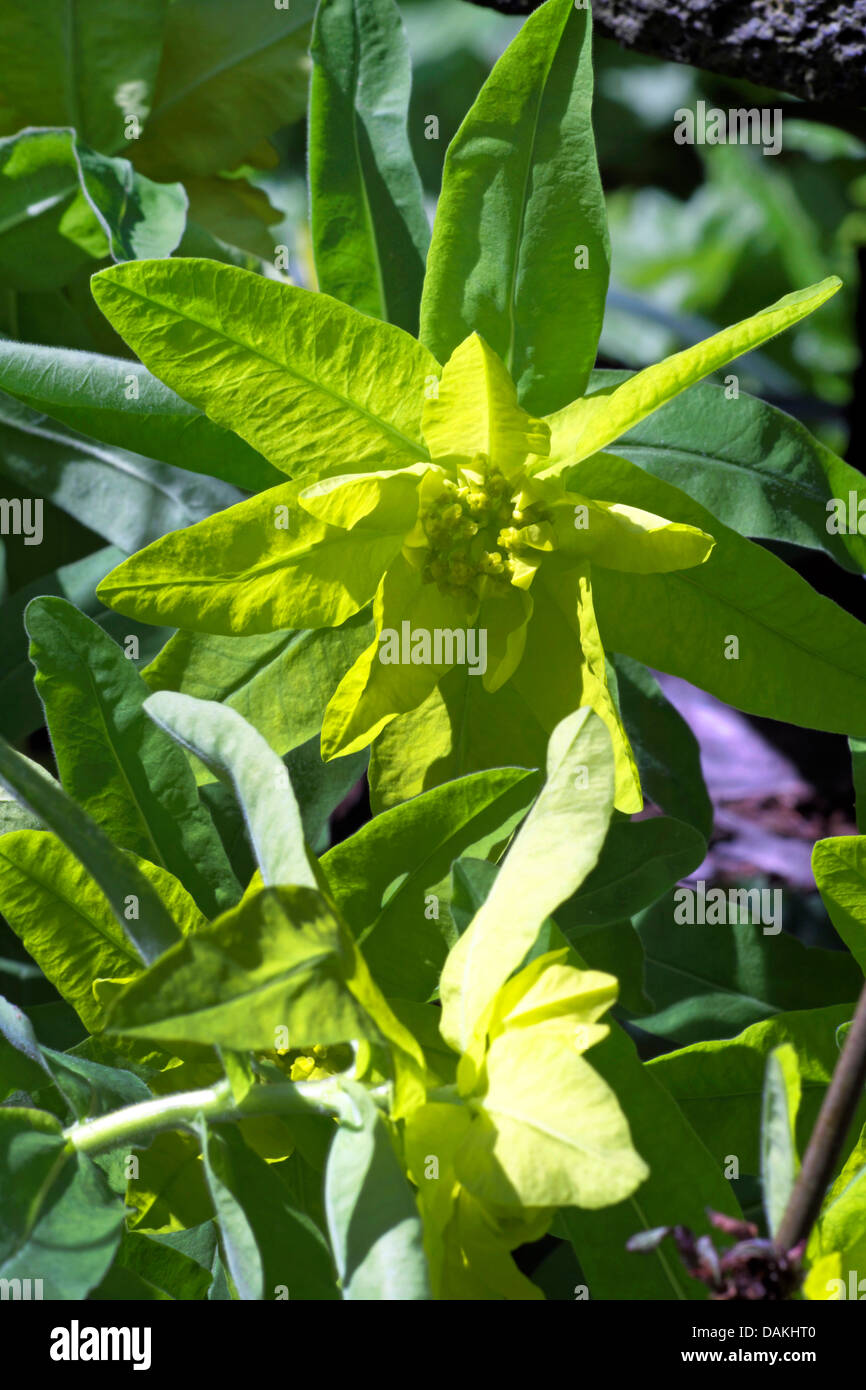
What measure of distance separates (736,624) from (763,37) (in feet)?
1.04

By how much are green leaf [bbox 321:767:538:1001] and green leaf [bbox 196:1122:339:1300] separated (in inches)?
2.8

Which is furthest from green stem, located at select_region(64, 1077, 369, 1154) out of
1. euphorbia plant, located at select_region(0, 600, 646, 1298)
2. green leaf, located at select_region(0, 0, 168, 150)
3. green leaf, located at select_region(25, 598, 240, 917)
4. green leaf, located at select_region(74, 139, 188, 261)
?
green leaf, located at select_region(0, 0, 168, 150)

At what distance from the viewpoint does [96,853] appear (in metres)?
0.32

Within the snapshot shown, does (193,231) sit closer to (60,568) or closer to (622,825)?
(60,568)

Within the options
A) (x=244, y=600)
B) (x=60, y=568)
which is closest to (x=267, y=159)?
(x=60, y=568)

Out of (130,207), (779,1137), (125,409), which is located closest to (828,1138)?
(779,1137)

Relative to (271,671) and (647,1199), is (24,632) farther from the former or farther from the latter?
(647,1199)

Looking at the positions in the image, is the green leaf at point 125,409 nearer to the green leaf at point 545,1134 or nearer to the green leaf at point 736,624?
the green leaf at point 736,624

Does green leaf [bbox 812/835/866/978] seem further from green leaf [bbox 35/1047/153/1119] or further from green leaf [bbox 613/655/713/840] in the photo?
green leaf [bbox 35/1047/153/1119]

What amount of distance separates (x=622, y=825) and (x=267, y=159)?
43cm

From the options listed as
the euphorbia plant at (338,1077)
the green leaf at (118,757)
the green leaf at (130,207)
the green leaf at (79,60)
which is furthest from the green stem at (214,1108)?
the green leaf at (79,60)
